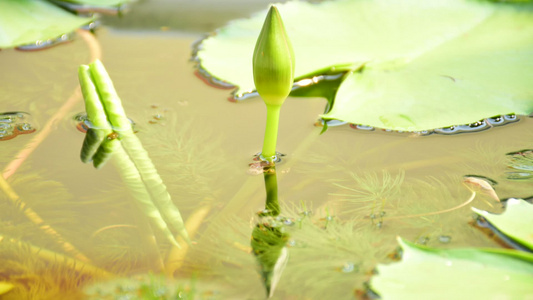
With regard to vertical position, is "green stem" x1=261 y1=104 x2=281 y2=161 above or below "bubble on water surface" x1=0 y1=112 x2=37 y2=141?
above

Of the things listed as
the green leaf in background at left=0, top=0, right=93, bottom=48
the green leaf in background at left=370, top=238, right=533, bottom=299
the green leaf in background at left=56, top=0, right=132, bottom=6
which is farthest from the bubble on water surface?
the green leaf in background at left=370, top=238, right=533, bottom=299

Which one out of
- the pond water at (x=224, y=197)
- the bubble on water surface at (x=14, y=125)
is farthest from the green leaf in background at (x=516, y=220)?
the bubble on water surface at (x=14, y=125)

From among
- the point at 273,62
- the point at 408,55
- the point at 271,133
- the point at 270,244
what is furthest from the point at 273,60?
the point at 408,55

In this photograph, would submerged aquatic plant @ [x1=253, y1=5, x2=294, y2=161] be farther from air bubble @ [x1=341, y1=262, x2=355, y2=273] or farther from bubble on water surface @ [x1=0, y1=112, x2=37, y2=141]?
bubble on water surface @ [x1=0, y1=112, x2=37, y2=141]

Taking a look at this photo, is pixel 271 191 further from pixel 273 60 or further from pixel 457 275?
pixel 457 275

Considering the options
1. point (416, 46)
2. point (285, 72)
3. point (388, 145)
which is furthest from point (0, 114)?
point (416, 46)

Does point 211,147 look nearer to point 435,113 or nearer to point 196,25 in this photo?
point 435,113
